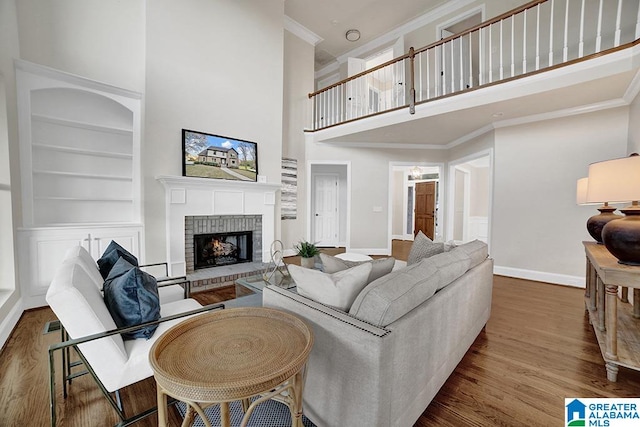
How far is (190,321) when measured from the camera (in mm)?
1208

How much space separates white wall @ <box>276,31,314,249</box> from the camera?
5.67m

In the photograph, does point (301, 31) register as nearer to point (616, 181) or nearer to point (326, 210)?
point (326, 210)

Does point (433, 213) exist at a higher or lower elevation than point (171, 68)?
lower

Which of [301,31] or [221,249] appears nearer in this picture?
[221,249]

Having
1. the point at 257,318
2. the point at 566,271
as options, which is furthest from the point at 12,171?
Result: the point at 566,271

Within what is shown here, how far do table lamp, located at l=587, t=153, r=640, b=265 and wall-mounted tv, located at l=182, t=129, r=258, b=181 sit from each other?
13.7 feet

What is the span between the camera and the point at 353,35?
6.09m

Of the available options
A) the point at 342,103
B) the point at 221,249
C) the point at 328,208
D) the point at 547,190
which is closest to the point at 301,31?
the point at 342,103

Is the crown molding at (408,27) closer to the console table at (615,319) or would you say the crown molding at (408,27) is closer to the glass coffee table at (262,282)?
the console table at (615,319)

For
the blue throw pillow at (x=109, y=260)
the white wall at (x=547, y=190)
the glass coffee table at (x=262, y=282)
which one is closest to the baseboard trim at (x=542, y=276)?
the white wall at (x=547, y=190)

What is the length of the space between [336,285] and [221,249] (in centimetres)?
366

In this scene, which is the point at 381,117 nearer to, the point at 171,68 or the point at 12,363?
the point at 171,68

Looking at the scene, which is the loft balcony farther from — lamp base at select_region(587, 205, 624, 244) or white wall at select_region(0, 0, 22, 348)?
white wall at select_region(0, 0, 22, 348)

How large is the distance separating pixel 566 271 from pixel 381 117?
3.68m
